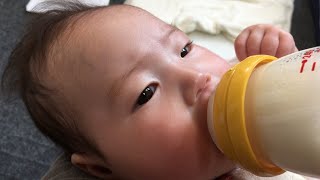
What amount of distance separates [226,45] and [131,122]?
1.59 feet

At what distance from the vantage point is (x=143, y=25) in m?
0.70

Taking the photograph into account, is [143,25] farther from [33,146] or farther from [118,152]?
[33,146]

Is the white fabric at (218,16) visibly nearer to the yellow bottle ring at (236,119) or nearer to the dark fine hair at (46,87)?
the dark fine hair at (46,87)

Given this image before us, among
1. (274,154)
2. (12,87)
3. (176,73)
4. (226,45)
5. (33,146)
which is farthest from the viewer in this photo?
(33,146)

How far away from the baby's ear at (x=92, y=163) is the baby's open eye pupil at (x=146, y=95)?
11 centimetres

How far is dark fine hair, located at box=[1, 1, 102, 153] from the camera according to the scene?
0.70m

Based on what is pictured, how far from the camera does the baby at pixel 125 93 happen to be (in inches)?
25.4

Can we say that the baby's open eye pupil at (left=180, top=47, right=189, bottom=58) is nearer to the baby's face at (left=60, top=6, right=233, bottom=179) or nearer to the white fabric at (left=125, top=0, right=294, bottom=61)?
the baby's face at (left=60, top=6, right=233, bottom=179)

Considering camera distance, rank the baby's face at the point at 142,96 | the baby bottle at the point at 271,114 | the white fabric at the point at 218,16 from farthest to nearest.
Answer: the white fabric at the point at 218,16 < the baby's face at the point at 142,96 < the baby bottle at the point at 271,114

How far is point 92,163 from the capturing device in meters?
0.72

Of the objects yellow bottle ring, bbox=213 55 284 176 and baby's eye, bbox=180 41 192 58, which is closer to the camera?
yellow bottle ring, bbox=213 55 284 176

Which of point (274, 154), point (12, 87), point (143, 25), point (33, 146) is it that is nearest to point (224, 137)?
point (274, 154)

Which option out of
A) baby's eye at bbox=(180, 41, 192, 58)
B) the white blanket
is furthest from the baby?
the white blanket

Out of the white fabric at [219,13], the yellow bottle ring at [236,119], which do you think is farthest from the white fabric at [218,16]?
the yellow bottle ring at [236,119]
